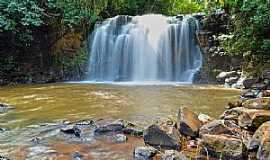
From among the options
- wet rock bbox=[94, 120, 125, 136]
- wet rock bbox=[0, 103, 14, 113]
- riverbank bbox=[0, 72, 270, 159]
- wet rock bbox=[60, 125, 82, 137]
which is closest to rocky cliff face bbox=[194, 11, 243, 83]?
wet rock bbox=[0, 103, 14, 113]

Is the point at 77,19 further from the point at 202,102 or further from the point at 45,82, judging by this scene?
the point at 202,102

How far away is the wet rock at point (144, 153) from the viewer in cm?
471

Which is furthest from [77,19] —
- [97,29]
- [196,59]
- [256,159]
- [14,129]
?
[256,159]

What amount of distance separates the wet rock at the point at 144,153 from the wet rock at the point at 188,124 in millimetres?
794

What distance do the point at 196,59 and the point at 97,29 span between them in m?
4.59

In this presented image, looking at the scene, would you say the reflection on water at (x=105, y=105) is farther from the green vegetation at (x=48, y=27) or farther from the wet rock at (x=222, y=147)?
the green vegetation at (x=48, y=27)

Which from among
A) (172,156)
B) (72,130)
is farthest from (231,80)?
(172,156)

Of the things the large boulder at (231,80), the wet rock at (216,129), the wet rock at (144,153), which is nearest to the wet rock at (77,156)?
the wet rock at (144,153)

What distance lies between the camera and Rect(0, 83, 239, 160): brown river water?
5219 millimetres

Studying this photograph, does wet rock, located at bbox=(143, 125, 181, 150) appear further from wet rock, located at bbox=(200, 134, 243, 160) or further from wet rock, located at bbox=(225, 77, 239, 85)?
wet rock, located at bbox=(225, 77, 239, 85)

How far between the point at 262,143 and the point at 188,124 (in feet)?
4.53

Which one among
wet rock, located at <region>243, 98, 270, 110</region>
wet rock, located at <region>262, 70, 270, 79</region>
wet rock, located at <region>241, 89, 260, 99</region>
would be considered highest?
wet rock, located at <region>262, 70, 270, 79</region>

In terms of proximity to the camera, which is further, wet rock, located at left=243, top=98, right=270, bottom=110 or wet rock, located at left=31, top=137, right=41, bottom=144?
wet rock, located at left=243, top=98, right=270, bottom=110

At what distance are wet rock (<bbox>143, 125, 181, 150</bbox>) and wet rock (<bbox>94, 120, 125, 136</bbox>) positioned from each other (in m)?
0.91
